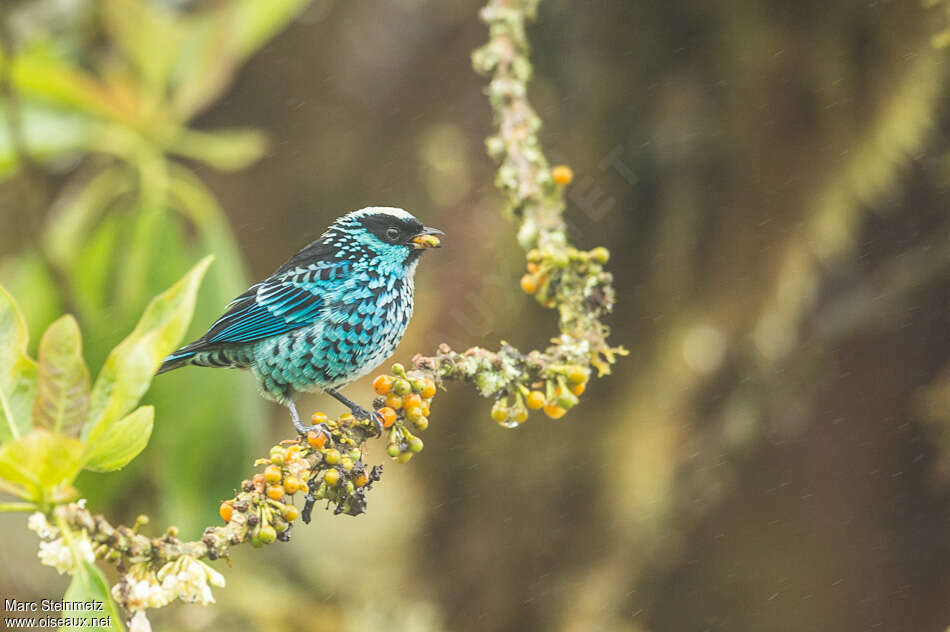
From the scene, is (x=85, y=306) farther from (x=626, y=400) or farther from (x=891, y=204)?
(x=891, y=204)

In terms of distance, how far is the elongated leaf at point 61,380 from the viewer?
73 cm

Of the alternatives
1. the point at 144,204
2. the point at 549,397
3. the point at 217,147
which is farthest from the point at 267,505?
the point at 217,147

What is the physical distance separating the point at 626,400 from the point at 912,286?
1.92ft

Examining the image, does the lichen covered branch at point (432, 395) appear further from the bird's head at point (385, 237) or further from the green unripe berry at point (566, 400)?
the bird's head at point (385, 237)

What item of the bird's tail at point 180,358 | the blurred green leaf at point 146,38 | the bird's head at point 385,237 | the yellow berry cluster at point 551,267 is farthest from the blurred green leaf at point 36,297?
the yellow berry cluster at point 551,267

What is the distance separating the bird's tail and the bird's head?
0.70 ft

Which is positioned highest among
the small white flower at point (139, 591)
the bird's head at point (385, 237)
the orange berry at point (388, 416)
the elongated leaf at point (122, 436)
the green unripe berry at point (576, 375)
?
the bird's head at point (385, 237)

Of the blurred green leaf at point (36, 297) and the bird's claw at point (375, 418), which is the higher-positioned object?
the blurred green leaf at point (36, 297)

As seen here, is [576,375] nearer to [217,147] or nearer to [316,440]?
[316,440]

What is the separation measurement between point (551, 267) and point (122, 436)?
583mm

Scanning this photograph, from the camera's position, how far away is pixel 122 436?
0.74 m

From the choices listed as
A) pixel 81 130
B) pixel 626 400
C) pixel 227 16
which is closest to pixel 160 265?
pixel 81 130

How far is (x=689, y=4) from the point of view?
1.79 m

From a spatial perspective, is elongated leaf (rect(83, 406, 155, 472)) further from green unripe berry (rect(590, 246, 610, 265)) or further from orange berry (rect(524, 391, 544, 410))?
green unripe berry (rect(590, 246, 610, 265))
